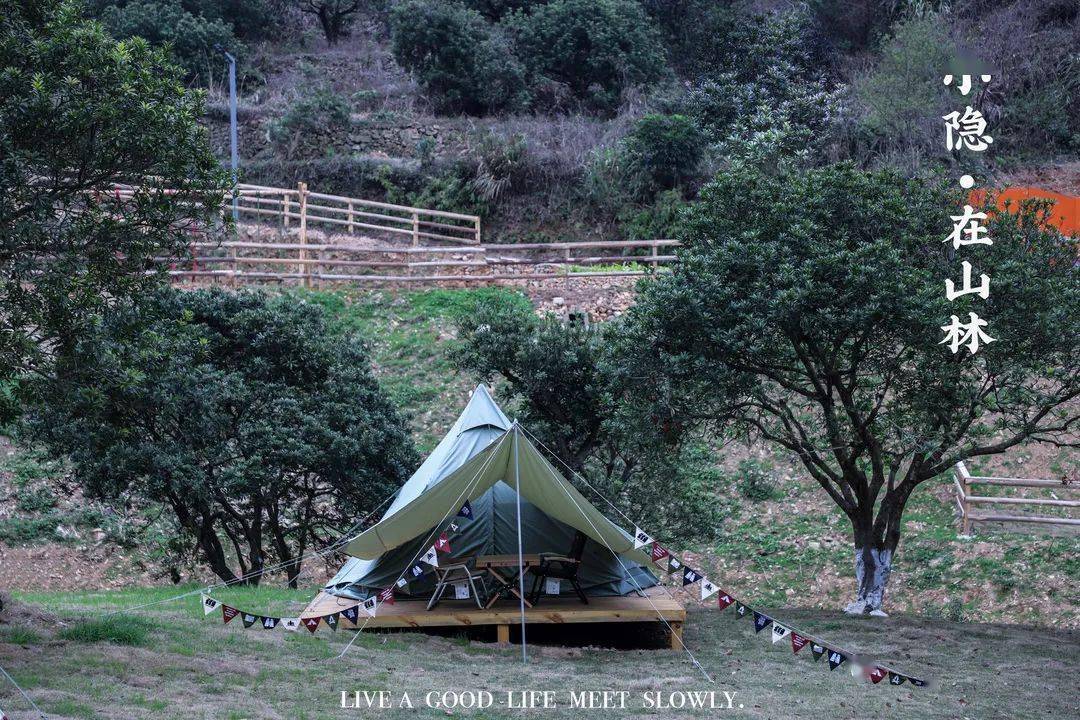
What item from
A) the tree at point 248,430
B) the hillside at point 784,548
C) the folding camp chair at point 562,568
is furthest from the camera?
the hillside at point 784,548

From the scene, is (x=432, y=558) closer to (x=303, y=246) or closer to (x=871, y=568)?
(x=871, y=568)

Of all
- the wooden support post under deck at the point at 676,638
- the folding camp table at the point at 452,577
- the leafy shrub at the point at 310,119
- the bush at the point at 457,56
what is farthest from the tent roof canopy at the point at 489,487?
the bush at the point at 457,56

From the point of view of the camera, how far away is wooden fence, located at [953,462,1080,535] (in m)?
17.2

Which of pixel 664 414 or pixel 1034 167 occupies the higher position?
pixel 1034 167

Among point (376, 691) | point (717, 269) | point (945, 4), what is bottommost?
point (376, 691)

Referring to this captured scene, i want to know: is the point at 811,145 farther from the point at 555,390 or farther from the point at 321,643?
the point at 321,643

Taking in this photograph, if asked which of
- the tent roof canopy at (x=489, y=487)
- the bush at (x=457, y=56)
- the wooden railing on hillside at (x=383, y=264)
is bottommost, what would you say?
the tent roof canopy at (x=489, y=487)

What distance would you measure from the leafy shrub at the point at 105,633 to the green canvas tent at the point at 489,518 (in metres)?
2.17

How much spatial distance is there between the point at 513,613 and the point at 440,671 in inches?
55.0

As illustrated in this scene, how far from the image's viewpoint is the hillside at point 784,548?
53.5 ft

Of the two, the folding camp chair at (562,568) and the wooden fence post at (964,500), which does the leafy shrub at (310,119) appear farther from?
the folding camp chair at (562,568)

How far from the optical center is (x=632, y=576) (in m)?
11.2

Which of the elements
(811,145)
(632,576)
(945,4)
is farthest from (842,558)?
(945,4)

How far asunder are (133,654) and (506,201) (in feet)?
77.6
